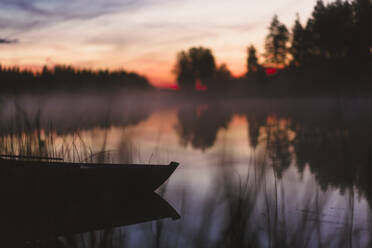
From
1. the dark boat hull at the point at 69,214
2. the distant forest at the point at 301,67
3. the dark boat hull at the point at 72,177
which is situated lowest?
the dark boat hull at the point at 69,214

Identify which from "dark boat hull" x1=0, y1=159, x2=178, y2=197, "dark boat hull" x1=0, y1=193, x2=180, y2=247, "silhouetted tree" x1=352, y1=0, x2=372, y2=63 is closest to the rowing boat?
"dark boat hull" x1=0, y1=159, x2=178, y2=197

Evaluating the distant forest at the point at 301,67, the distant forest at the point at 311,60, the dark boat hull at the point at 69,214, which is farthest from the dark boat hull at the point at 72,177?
the distant forest at the point at 311,60

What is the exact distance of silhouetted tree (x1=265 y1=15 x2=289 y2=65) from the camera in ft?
247

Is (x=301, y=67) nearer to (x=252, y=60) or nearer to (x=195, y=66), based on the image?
(x=252, y=60)

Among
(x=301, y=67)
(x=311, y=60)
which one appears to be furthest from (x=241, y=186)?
(x=301, y=67)

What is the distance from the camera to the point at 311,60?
61.8 meters

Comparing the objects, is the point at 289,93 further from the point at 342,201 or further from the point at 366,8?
the point at 342,201

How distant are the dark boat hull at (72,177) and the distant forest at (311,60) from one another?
36692 mm

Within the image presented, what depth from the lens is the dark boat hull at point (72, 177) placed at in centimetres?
714

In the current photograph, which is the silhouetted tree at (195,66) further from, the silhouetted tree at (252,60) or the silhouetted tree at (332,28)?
the silhouetted tree at (332,28)

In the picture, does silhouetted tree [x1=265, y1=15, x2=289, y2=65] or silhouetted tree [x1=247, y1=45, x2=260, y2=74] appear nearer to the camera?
silhouetted tree [x1=265, y1=15, x2=289, y2=65]

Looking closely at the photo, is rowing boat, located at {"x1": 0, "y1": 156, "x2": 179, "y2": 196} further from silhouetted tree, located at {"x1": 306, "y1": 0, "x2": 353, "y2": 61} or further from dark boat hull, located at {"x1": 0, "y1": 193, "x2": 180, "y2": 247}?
silhouetted tree, located at {"x1": 306, "y1": 0, "x2": 353, "y2": 61}

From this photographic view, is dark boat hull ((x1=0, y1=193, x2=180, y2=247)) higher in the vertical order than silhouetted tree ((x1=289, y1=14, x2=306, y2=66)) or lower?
lower

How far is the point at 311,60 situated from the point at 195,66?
39991 millimetres
